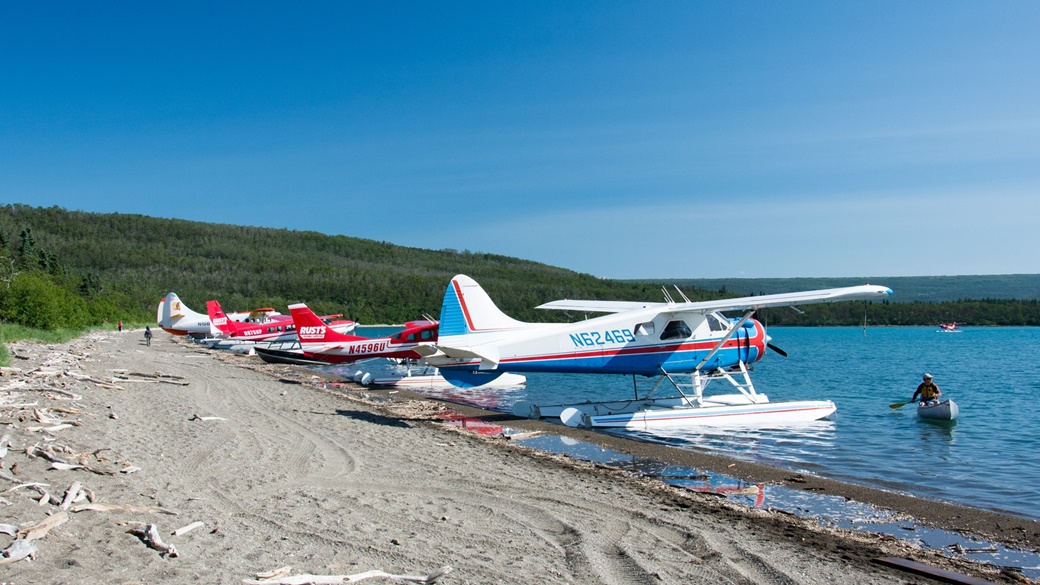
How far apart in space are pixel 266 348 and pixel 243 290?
9165 centimetres

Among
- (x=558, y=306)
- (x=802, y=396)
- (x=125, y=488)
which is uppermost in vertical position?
(x=558, y=306)

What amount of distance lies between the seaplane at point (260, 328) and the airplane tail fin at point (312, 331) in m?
5.59

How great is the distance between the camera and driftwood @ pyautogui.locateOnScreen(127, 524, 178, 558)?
4.28m

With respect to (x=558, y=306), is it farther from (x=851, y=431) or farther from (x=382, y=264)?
(x=382, y=264)

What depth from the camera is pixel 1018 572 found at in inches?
212

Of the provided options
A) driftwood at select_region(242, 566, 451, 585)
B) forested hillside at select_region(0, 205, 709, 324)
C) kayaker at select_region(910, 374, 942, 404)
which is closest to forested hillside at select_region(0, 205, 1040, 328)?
forested hillside at select_region(0, 205, 709, 324)

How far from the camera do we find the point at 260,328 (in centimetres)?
3803

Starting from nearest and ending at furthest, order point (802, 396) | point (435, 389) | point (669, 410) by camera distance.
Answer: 1. point (669, 410)
2. point (435, 389)
3. point (802, 396)

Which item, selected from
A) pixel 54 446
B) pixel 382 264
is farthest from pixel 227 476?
pixel 382 264

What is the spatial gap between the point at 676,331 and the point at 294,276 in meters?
117

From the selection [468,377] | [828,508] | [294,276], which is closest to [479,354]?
[468,377]

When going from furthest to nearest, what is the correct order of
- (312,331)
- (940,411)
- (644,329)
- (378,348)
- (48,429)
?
(312,331)
(378,348)
(940,411)
(644,329)
(48,429)

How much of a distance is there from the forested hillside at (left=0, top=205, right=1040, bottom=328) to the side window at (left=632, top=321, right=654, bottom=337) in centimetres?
5989

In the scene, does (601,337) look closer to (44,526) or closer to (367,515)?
(367,515)
